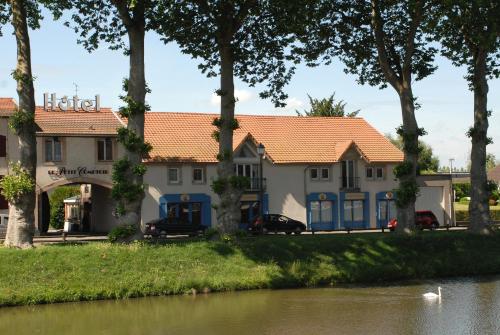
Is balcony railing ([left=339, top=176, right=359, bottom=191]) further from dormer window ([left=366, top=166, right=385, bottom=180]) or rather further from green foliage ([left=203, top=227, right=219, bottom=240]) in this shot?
green foliage ([left=203, top=227, right=219, bottom=240])

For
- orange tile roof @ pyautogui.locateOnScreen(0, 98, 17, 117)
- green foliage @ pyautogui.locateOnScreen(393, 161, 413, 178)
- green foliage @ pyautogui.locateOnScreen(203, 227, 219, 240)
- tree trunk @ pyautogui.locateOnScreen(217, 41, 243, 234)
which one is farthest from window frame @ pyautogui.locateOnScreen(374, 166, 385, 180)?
green foliage @ pyautogui.locateOnScreen(203, 227, 219, 240)

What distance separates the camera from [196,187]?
52031 millimetres

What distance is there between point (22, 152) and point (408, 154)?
56.8ft

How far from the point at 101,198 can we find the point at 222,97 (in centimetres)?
2596

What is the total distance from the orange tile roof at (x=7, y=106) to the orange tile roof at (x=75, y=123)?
1709 millimetres

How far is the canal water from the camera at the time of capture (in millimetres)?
19719

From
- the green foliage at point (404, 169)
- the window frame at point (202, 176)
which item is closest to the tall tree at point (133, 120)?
the green foliage at point (404, 169)

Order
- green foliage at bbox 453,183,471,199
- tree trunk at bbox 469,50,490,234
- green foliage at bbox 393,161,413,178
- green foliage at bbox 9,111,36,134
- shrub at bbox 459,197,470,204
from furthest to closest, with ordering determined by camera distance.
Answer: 1. green foliage at bbox 453,183,471,199
2. shrub at bbox 459,197,470,204
3. tree trunk at bbox 469,50,490,234
4. green foliage at bbox 393,161,413,178
5. green foliage at bbox 9,111,36,134

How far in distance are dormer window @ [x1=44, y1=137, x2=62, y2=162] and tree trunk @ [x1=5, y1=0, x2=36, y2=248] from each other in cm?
2073

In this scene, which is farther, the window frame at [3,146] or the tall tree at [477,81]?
the window frame at [3,146]

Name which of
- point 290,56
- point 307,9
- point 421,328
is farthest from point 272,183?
point 421,328

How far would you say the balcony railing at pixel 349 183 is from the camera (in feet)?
187

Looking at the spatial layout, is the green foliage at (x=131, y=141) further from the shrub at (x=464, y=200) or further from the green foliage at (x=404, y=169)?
the shrub at (x=464, y=200)

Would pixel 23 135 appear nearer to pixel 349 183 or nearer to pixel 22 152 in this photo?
pixel 22 152
